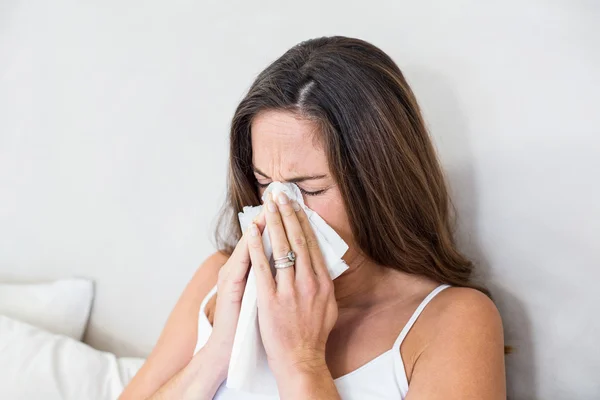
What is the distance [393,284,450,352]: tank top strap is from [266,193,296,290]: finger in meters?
0.24

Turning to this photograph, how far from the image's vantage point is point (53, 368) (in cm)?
146

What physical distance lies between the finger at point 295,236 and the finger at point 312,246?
0.01 m

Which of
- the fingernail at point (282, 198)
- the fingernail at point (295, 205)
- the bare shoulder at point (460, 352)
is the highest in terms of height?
the fingernail at point (282, 198)

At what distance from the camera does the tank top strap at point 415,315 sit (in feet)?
3.69

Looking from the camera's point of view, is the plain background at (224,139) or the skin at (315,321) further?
the plain background at (224,139)

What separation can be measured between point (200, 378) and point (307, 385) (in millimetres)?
257

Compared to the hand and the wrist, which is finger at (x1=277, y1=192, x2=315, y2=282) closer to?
the hand

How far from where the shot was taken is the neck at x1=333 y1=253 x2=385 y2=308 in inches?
49.2

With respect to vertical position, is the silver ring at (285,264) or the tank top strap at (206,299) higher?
the silver ring at (285,264)

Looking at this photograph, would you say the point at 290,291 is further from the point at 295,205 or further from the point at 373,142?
the point at 373,142

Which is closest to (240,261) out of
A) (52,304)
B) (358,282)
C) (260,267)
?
(260,267)

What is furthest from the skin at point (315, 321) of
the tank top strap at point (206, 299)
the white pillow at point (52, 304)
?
the white pillow at point (52, 304)

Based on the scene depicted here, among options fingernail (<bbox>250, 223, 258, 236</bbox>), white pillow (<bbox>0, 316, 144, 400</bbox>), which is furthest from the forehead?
white pillow (<bbox>0, 316, 144, 400</bbox>)

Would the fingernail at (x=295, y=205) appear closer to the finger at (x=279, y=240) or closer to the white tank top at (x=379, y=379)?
the finger at (x=279, y=240)
